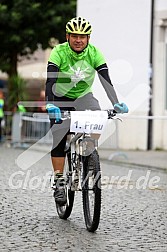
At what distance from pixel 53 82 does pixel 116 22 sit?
538 inches

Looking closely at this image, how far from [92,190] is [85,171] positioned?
1.02 ft

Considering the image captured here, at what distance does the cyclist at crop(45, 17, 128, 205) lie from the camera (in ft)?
23.2

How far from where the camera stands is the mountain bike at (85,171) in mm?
6637

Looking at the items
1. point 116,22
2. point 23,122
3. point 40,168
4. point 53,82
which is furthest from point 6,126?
point 53,82

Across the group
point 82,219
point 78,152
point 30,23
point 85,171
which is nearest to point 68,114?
point 78,152

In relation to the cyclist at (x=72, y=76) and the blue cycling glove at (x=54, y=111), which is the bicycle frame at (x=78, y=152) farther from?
the blue cycling glove at (x=54, y=111)

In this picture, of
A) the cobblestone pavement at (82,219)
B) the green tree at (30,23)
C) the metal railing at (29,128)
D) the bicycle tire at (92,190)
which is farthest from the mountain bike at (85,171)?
the green tree at (30,23)

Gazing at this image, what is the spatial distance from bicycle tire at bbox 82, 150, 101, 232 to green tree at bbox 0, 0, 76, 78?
20.0 metres

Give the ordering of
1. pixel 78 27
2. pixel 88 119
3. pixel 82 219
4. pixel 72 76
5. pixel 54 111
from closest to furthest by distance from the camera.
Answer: pixel 54 111
pixel 88 119
pixel 78 27
pixel 72 76
pixel 82 219

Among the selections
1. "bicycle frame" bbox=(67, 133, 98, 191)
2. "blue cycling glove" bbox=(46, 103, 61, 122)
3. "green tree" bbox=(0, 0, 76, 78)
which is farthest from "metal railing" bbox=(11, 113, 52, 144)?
"blue cycling glove" bbox=(46, 103, 61, 122)

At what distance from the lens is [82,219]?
757cm

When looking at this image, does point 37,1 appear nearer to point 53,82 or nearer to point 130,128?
point 130,128

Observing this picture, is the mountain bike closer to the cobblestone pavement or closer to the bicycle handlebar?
the bicycle handlebar

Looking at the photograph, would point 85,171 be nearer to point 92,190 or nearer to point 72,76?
point 92,190
